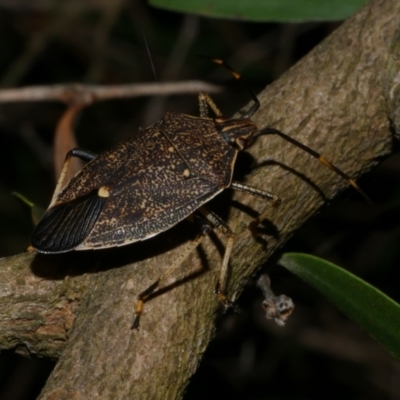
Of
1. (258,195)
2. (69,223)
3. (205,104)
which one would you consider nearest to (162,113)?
(205,104)

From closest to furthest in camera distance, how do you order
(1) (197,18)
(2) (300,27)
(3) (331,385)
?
(3) (331,385), (2) (300,27), (1) (197,18)

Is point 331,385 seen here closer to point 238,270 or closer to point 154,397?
point 238,270

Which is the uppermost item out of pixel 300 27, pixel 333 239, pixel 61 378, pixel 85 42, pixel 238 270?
pixel 85 42

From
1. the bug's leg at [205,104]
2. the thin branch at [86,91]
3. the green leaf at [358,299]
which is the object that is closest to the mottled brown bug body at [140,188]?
the bug's leg at [205,104]

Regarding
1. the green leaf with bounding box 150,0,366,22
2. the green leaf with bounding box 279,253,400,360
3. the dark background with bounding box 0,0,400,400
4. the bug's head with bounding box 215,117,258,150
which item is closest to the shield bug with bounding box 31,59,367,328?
the bug's head with bounding box 215,117,258,150

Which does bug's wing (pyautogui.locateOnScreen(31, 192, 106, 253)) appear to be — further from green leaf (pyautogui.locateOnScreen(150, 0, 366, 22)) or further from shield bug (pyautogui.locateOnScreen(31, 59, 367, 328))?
green leaf (pyautogui.locateOnScreen(150, 0, 366, 22))

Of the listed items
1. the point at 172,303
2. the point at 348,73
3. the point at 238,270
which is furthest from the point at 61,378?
the point at 348,73
